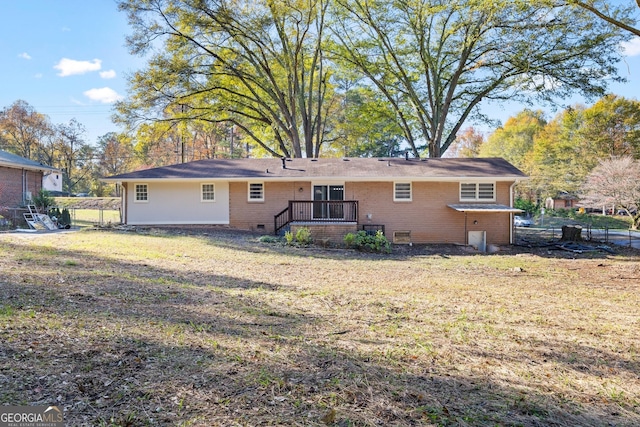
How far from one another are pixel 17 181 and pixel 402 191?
18723 mm

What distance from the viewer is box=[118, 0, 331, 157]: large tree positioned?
21.3m

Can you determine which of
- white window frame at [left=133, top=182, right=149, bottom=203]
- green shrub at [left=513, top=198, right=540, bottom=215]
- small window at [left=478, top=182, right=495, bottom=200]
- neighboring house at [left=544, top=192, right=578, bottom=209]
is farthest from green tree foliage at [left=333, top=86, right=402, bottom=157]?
neighboring house at [left=544, top=192, right=578, bottom=209]

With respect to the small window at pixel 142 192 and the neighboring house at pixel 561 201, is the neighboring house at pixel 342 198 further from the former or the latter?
the neighboring house at pixel 561 201

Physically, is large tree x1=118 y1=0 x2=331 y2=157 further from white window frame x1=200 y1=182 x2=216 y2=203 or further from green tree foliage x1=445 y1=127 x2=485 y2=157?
green tree foliage x1=445 y1=127 x2=485 y2=157

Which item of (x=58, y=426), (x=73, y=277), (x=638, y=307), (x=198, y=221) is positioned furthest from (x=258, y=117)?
(x=58, y=426)

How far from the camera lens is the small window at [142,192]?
17.9 m

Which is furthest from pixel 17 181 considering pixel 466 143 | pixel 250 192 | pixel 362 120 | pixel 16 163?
pixel 466 143

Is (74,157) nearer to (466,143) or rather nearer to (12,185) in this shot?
(12,185)

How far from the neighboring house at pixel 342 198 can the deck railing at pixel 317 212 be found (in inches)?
1.7

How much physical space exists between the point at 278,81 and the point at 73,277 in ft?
75.8

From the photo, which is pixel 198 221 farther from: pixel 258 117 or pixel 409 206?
pixel 258 117

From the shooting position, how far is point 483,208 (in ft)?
52.9

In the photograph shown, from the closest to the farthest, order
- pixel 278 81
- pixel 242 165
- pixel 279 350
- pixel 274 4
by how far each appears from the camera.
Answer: pixel 279 350 → pixel 242 165 → pixel 274 4 → pixel 278 81

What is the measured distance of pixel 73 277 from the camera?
6.09 meters
